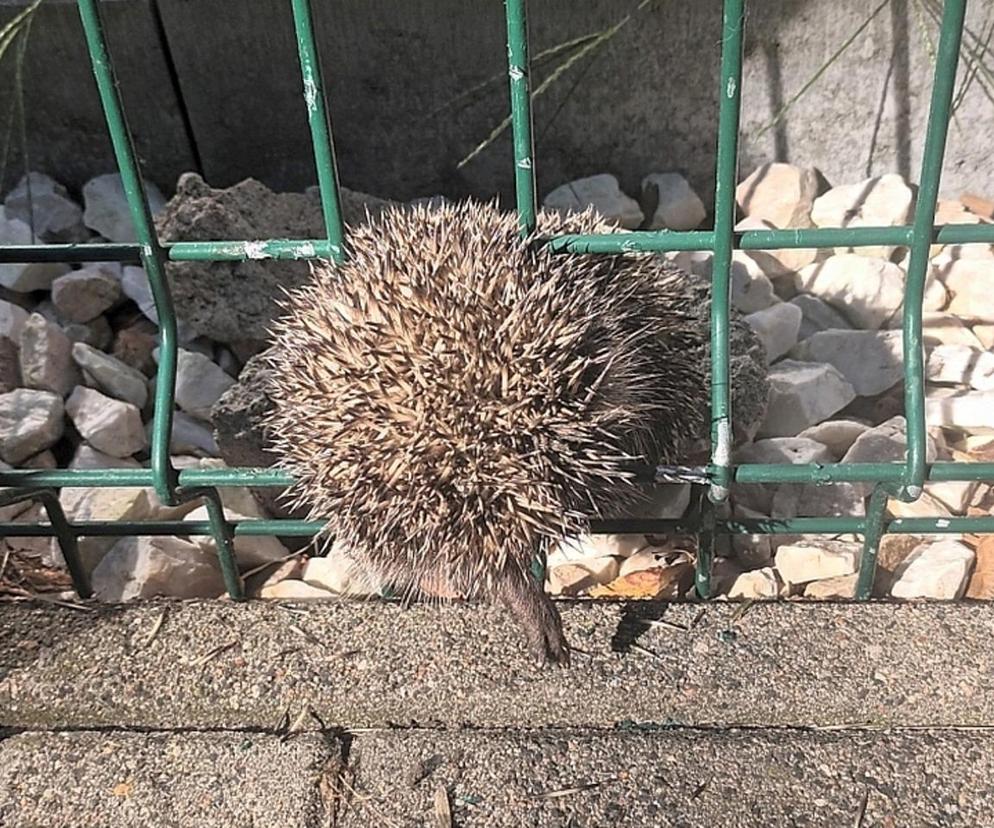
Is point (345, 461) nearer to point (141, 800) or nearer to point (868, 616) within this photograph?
point (141, 800)

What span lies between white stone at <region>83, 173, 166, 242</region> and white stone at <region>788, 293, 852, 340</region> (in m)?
2.56

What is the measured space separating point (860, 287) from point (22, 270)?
3.16m

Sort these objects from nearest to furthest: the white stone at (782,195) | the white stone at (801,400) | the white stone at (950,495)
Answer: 1. the white stone at (950,495)
2. the white stone at (801,400)
3. the white stone at (782,195)

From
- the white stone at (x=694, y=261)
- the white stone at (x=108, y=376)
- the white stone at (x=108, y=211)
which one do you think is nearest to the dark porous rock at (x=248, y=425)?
the white stone at (x=108, y=376)

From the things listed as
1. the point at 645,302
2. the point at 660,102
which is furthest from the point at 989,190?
the point at 645,302

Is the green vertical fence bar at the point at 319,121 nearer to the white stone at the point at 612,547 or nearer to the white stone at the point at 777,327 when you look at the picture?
the white stone at the point at 612,547

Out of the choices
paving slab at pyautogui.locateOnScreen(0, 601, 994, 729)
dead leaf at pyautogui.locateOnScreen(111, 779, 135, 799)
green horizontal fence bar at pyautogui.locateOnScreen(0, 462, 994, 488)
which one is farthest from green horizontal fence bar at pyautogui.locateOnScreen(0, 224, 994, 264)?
dead leaf at pyautogui.locateOnScreen(111, 779, 135, 799)

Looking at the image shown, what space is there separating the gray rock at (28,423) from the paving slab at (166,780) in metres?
1.29

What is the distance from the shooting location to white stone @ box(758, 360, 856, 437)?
3.09m

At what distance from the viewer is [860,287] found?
349 cm

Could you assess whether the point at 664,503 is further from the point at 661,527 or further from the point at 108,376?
the point at 108,376

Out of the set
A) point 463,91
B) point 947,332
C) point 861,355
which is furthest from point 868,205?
point 463,91

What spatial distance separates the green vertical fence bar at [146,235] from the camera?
73.4 inches

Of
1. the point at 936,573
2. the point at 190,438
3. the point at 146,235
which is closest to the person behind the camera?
the point at 146,235
